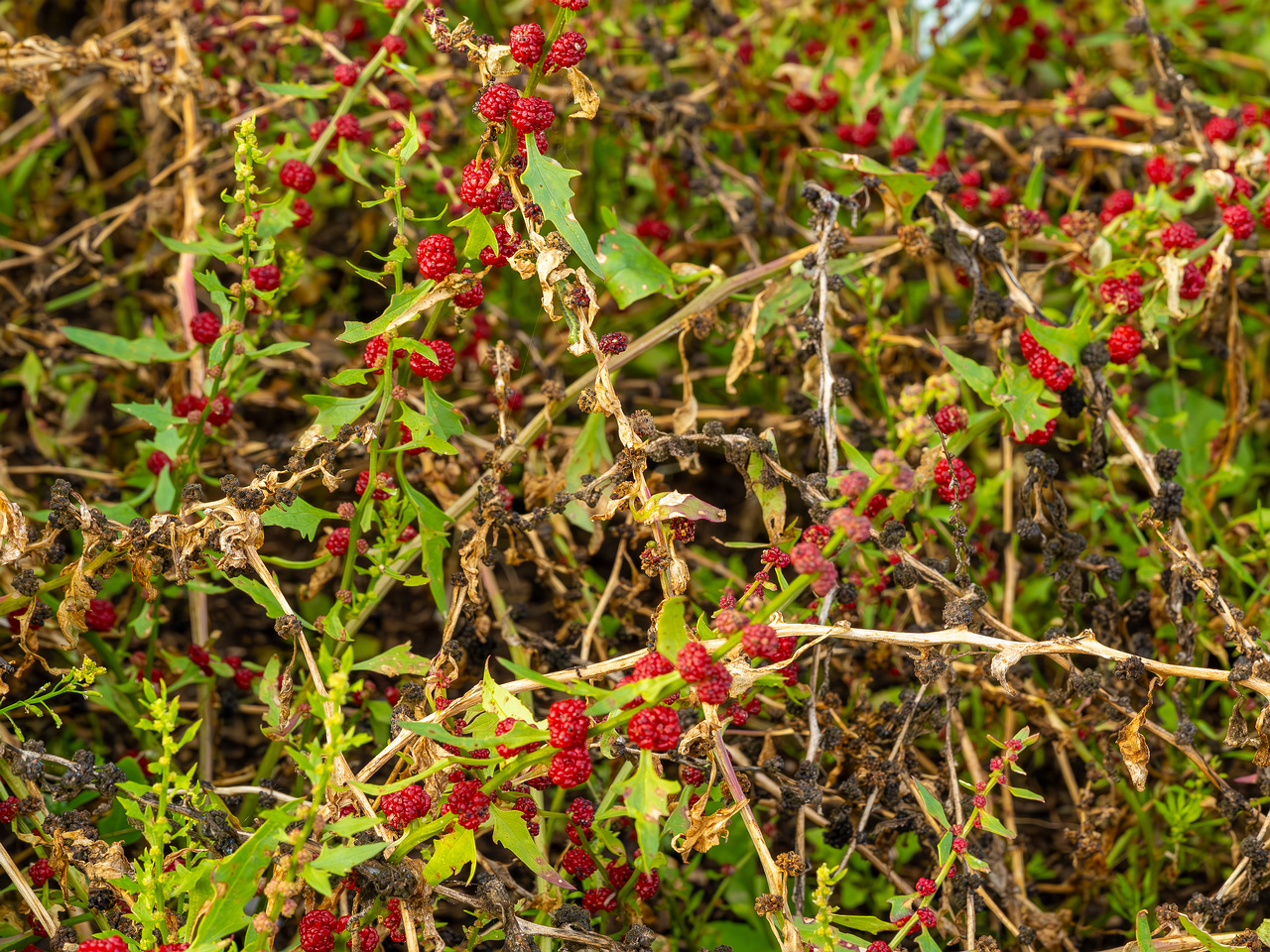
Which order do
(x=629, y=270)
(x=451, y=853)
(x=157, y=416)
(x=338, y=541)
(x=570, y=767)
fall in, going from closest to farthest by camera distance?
(x=570, y=767) → (x=451, y=853) → (x=338, y=541) → (x=157, y=416) → (x=629, y=270)

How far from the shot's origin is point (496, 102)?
187 cm

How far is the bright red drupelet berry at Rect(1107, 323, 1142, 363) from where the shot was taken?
248 cm

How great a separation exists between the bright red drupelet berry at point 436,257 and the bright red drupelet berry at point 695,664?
0.88 m

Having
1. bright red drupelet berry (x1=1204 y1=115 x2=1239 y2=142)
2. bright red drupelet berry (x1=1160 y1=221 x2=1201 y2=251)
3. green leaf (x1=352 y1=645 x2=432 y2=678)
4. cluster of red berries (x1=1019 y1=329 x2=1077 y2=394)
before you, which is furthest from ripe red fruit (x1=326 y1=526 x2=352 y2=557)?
bright red drupelet berry (x1=1204 y1=115 x2=1239 y2=142)

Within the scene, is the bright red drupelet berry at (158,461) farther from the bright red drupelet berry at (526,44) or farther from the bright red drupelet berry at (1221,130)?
the bright red drupelet berry at (1221,130)

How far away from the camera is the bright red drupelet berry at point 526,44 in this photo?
1889 mm

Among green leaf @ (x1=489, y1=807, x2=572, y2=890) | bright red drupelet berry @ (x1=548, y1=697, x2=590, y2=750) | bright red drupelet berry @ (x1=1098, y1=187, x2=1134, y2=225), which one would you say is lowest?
green leaf @ (x1=489, y1=807, x2=572, y2=890)

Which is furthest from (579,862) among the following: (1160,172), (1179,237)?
(1160,172)

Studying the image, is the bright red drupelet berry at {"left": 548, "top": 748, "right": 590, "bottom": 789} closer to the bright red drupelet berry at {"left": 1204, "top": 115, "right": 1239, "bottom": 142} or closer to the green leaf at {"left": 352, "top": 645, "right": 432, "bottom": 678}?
the green leaf at {"left": 352, "top": 645, "right": 432, "bottom": 678}

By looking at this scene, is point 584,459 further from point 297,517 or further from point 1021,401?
point 1021,401

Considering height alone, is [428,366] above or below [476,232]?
below

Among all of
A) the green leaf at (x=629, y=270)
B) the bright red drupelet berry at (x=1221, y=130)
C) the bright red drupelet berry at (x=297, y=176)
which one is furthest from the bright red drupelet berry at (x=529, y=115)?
the bright red drupelet berry at (x=1221, y=130)

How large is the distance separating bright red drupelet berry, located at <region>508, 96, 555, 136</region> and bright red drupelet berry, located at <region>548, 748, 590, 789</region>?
1103mm

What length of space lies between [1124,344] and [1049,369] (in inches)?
8.0
